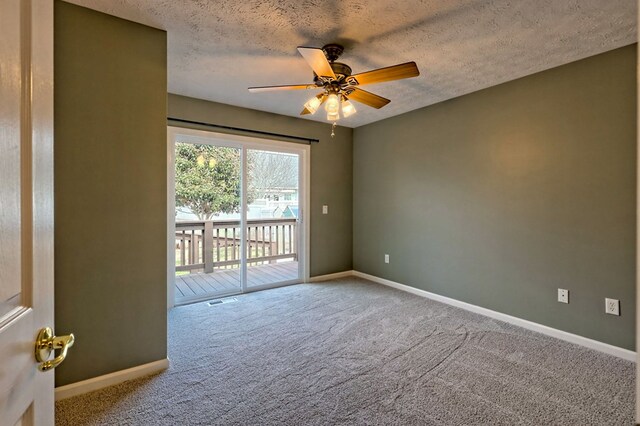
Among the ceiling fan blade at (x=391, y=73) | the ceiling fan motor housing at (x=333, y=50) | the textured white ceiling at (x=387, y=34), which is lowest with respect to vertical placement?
the ceiling fan blade at (x=391, y=73)

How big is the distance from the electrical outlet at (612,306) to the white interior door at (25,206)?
3.43m

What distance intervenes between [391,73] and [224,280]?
11.7 ft

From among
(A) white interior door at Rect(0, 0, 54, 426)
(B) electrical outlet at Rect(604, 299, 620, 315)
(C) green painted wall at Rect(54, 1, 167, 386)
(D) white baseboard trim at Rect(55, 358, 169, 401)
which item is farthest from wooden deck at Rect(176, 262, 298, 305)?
(B) electrical outlet at Rect(604, 299, 620, 315)

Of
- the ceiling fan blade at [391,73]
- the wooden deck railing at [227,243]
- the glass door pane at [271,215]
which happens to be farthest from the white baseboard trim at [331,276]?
the ceiling fan blade at [391,73]

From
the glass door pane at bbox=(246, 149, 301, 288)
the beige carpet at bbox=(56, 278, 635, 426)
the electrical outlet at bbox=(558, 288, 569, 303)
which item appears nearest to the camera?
the beige carpet at bbox=(56, 278, 635, 426)

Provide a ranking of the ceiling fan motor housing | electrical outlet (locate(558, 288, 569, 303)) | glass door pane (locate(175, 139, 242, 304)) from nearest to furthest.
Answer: the ceiling fan motor housing < electrical outlet (locate(558, 288, 569, 303)) < glass door pane (locate(175, 139, 242, 304))

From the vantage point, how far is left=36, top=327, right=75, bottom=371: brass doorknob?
0.70m

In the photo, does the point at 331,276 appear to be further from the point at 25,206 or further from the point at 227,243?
the point at 25,206

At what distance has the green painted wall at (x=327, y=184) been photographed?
4266 millimetres

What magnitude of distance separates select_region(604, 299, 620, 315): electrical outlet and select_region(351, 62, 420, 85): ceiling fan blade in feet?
7.70

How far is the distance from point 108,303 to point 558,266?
358cm

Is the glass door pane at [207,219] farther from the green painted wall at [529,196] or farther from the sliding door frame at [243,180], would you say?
the green painted wall at [529,196]

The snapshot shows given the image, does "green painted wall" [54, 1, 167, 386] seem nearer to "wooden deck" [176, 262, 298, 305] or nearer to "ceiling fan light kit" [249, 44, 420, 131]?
"ceiling fan light kit" [249, 44, 420, 131]

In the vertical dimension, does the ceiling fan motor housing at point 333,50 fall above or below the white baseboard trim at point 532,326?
above
